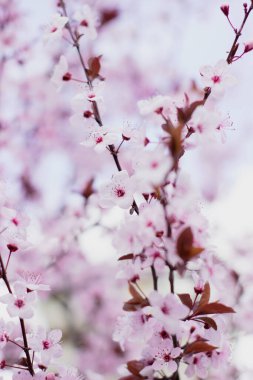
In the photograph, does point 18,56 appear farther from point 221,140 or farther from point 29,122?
point 221,140

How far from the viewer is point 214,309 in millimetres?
1242

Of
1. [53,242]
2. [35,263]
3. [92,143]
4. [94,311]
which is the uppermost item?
[92,143]

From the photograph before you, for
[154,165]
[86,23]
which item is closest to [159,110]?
[154,165]

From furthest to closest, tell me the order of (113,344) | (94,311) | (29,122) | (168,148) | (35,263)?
(29,122)
(94,311)
(35,263)
(113,344)
(168,148)

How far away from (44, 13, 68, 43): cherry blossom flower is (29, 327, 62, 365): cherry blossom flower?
102 centimetres

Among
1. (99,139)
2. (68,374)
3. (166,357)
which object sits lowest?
(68,374)

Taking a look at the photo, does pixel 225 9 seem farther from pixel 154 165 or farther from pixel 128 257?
pixel 128 257

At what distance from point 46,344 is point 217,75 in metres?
0.89

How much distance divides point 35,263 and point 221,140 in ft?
11.1

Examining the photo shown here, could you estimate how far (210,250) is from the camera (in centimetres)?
120

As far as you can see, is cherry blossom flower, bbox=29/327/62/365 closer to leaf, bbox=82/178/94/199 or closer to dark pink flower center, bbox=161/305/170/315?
dark pink flower center, bbox=161/305/170/315

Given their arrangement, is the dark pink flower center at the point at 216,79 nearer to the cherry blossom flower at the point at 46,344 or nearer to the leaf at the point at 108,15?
the cherry blossom flower at the point at 46,344

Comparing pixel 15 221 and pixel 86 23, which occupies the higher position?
pixel 86 23

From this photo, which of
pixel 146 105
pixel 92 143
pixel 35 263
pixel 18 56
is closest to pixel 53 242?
pixel 35 263
